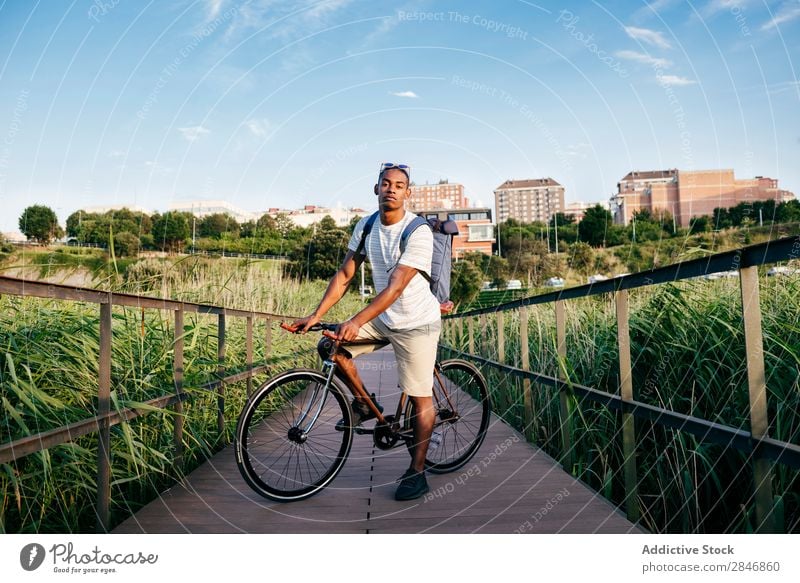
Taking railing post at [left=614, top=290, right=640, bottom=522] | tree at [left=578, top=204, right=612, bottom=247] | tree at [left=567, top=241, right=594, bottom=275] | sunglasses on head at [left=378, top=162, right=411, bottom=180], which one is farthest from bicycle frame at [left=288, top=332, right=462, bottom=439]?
tree at [left=578, top=204, right=612, bottom=247]

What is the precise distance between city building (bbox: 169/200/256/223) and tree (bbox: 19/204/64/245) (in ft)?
4.73

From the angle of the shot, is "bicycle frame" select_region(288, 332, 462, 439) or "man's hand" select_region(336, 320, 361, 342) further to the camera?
"bicycle frame" select_region(288, 332, 462, 439)

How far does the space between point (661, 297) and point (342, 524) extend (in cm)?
237

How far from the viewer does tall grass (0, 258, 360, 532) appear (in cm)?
241

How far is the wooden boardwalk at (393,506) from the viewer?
8.52 feet

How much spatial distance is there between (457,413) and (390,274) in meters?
1.28

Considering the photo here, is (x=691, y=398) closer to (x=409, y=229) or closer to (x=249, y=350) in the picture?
(x=409, y=229)

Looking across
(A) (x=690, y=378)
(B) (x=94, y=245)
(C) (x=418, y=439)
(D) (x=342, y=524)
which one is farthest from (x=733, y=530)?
(B) (x=94, y=245)

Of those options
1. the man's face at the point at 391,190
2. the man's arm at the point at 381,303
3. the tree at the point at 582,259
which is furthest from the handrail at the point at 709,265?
the tree at the point at 582,259

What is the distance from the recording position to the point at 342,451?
314 cm

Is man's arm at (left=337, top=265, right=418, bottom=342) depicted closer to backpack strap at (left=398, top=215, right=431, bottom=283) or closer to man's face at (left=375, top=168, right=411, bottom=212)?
backpack strap at (left=398, top=215, right=431, bottom=283)

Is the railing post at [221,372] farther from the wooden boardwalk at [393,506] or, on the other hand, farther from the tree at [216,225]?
the tree at [216,225]

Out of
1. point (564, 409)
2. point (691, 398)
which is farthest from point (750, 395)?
point (564, 409)

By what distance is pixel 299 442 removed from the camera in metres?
3.02
